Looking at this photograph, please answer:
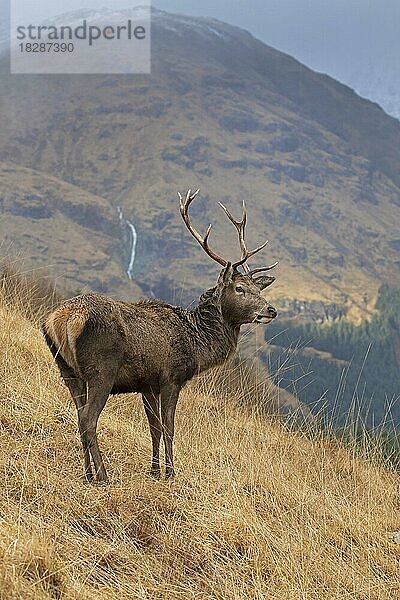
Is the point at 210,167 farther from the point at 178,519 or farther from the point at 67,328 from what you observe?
the point at 178,519

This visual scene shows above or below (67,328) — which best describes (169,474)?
below

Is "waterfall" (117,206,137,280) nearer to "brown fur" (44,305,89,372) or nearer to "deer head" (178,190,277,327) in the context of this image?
"deer head" (178,190,277,327)

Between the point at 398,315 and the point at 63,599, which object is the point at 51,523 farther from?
the point at 398,315

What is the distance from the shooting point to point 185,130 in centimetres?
12562

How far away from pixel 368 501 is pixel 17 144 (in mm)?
120713

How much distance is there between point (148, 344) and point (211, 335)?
0.79 metres

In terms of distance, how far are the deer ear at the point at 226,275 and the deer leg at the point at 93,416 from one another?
60.1 inches

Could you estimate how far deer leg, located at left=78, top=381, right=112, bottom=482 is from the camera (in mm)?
6148

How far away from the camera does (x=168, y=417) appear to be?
674 centimetres

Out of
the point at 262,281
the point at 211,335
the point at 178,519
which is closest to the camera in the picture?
the point at 178,519

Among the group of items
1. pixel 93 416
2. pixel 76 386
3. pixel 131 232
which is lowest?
pixel 131 232

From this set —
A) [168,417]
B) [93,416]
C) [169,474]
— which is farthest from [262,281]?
[93,416]

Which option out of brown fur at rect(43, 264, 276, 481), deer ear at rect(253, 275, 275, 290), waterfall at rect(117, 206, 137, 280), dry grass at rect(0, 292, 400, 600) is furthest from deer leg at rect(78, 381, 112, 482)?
waterfall at rect(117, 206, 137, 280)

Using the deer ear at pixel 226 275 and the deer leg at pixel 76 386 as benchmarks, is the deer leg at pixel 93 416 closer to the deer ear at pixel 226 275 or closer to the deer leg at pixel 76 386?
the deer leg at pixel 76 386
